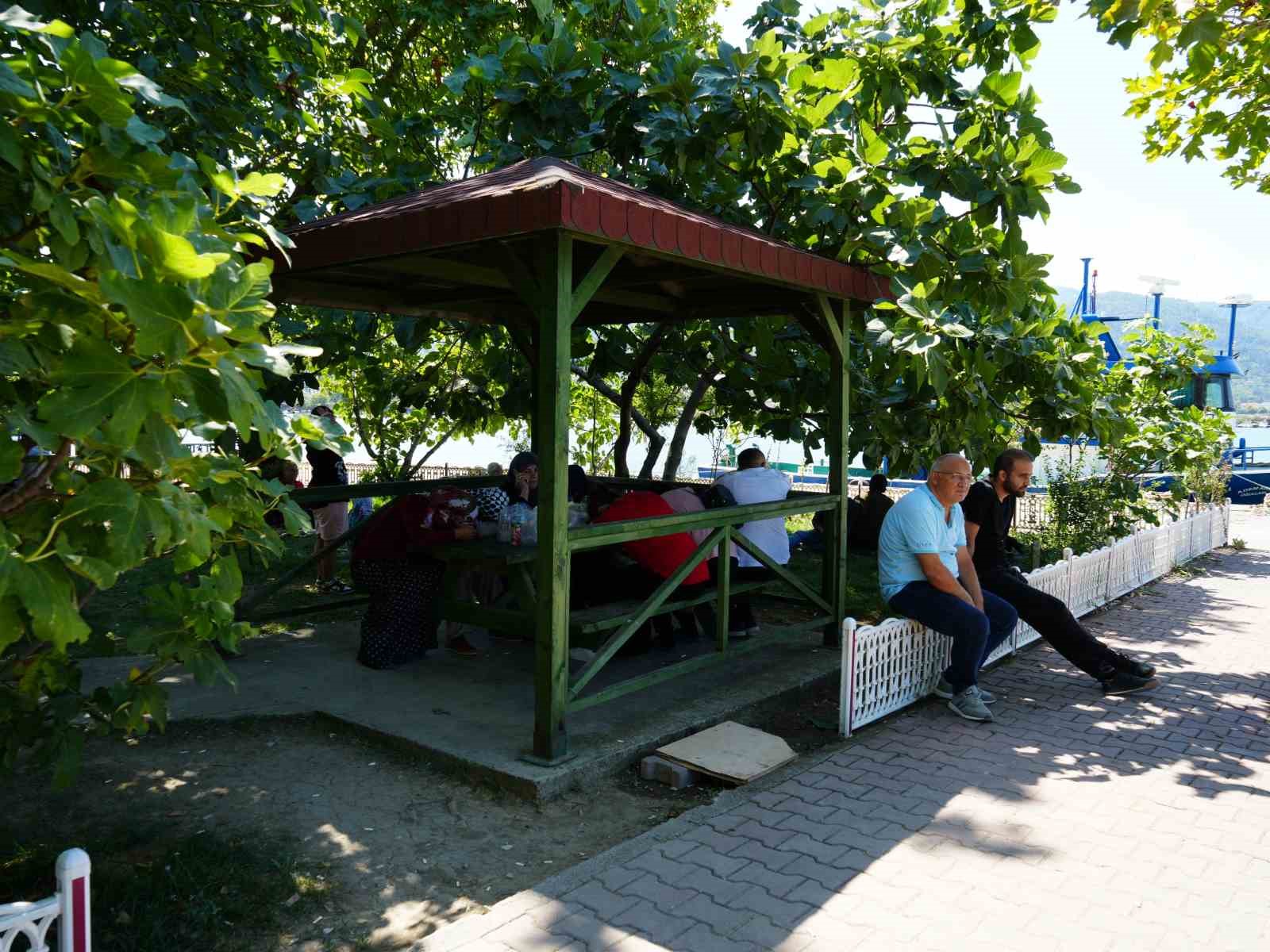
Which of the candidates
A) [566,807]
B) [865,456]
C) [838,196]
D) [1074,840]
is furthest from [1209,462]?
[566,807]

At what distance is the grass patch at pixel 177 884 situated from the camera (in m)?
3.16

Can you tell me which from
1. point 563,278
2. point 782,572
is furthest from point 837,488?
point 563,278

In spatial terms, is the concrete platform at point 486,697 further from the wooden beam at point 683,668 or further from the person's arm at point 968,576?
the person's arm at point 968,576

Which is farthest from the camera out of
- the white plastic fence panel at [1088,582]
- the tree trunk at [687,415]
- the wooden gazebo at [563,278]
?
the tree trunk at [687,415]

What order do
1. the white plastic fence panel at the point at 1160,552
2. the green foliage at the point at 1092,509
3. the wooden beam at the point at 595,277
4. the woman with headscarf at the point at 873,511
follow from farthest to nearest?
the woman with headscarf at the point at 873,511 → the green foliage at the point at 1092,509 → the white plastic fence panel at the point at 1160,552 → the wooden beam at the point at 595,277

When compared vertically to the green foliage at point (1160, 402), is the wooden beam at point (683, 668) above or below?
below

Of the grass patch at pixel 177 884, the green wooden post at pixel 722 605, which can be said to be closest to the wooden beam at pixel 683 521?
the green wooden post at pixel 722 605

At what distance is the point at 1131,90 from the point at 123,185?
10976mm

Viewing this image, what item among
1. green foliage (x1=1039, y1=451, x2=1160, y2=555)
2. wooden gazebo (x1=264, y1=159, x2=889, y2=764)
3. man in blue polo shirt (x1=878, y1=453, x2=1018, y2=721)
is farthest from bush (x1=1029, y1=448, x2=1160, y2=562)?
man in blue polo shirt (x1=878, y1=453, x2=1018, y2=721)

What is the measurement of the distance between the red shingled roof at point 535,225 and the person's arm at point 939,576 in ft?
6.05

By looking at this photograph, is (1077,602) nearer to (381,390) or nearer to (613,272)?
(613,272)

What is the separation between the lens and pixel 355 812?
168 inches

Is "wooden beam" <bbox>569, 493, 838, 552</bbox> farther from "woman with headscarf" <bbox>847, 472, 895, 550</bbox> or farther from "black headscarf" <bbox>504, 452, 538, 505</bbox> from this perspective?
"woman with headscarf" <bbox>847, 472, 895, 550</bbox>

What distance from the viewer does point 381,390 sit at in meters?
12.4
